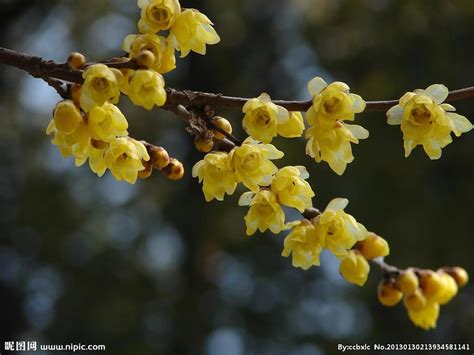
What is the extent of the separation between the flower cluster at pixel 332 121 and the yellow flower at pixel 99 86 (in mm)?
325

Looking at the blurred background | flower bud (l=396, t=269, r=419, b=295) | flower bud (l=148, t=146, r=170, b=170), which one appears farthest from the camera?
the blurred background

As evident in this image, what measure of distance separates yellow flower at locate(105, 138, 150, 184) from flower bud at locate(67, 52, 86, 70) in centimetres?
20

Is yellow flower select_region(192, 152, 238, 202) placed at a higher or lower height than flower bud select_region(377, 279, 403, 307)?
higher

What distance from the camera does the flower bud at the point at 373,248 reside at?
1.61 m

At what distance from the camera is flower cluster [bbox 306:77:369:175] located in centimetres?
129

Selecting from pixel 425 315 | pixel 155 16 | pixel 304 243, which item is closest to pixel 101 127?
pixel 155 16

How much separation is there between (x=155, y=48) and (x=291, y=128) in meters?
0.27

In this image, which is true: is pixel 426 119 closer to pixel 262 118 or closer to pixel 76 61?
pixel 262 118

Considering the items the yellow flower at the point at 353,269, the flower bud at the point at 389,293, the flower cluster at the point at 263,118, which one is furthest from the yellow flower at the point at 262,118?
the flower bud at the point at 389,293

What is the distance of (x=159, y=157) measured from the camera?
5.01 ft

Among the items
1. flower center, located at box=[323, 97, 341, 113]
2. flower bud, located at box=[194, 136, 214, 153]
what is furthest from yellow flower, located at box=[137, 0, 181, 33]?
flower center, located at box=[323, 97, 341, 113]

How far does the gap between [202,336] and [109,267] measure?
132 cm

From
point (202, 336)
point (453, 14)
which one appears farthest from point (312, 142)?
point (202, 336)

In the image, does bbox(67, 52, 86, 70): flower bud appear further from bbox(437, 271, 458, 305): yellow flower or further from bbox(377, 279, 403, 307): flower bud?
bbox(437, 271, 458, 305): yellow flower
